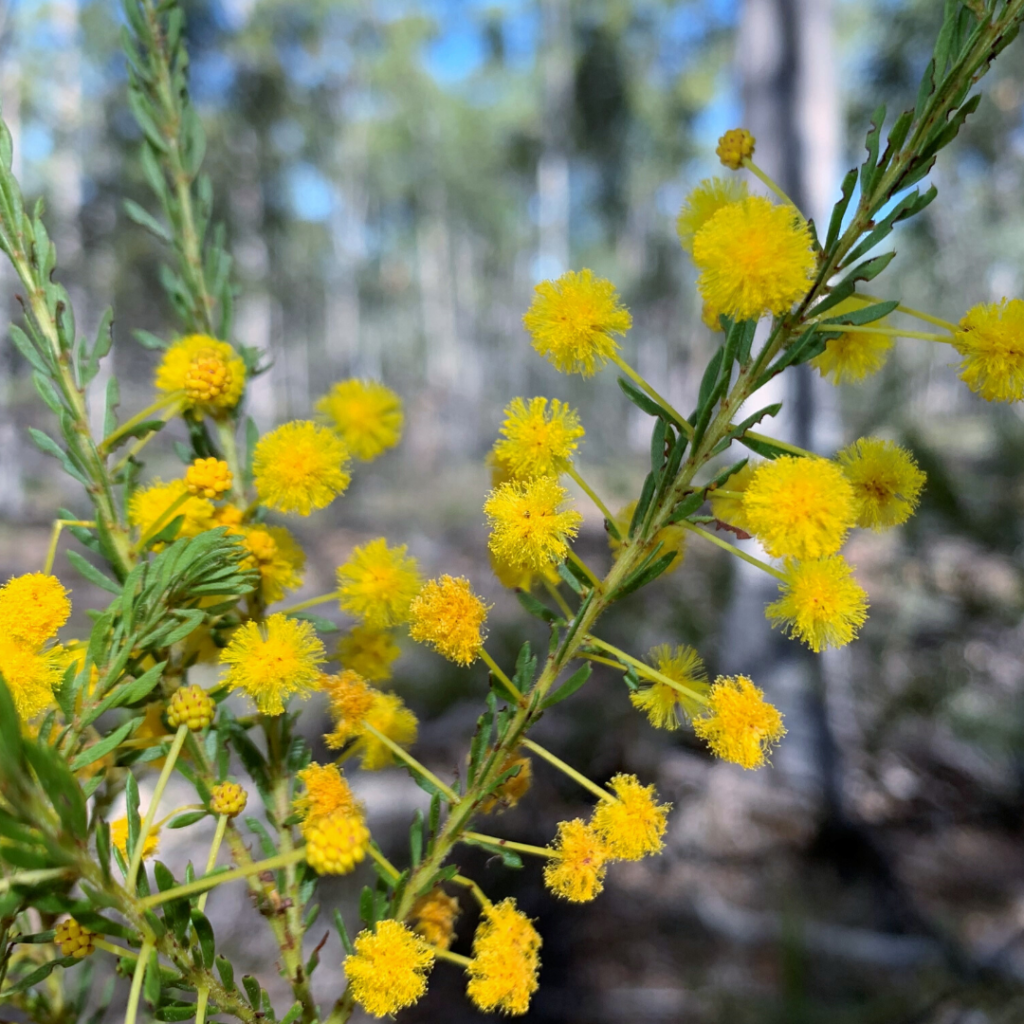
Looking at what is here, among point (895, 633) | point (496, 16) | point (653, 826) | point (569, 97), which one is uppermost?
point (496, 16)

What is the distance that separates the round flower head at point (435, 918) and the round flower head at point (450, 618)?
165mm

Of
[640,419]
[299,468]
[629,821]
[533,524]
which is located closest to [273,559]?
[299,468]

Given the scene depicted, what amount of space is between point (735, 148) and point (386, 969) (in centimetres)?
57

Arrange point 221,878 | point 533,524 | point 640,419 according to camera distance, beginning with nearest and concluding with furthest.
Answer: point 221,878
point 533,524
point 640,419

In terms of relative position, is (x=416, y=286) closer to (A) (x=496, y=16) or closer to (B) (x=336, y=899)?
(A) (x=496, y=16)

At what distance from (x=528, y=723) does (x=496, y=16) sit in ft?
64.7

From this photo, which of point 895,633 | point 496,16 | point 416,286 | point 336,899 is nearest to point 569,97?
point 496,16

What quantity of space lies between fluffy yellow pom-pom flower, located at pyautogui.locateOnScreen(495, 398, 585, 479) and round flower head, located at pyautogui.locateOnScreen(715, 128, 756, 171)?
22 centimetres

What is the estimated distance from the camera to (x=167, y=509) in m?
0.45

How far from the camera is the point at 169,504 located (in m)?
0.48

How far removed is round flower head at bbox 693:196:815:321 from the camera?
385 mm

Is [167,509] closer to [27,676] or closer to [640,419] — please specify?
[27,676]

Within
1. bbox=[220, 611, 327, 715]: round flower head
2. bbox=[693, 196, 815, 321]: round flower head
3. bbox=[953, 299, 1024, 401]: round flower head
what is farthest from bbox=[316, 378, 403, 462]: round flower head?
bbox=[953, 299, 1024, 401]: round flower head

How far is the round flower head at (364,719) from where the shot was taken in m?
0.48
